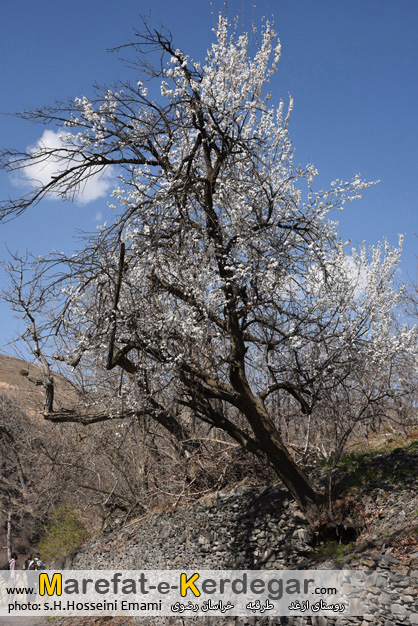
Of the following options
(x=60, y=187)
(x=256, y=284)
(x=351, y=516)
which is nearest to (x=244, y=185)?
(x=256, y=284)

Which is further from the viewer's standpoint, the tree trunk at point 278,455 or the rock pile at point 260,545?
the tree trunk at point 278,455

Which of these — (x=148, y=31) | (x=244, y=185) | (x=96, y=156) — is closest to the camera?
(x=148, y=31)

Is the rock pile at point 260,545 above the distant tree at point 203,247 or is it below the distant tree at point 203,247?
below

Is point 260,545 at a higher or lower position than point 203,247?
lower

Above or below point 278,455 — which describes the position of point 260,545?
below

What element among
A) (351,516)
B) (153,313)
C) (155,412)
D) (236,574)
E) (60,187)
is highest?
(60,187)

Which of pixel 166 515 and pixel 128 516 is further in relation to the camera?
pixel 128 516

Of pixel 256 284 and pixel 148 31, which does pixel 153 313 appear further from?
pixel 148 31

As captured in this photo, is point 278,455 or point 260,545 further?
point 260,545

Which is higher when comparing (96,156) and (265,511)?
(96,156)

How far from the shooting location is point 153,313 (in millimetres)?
8180

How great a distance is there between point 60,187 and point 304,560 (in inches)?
263

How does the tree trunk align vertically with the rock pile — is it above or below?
above

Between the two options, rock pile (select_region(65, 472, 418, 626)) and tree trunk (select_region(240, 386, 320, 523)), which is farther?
tree trunk (select_region(240, 386, 320, 523))
